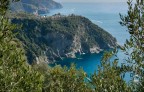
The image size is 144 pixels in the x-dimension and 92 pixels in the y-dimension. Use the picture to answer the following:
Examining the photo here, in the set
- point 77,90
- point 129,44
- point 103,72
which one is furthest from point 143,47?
point 77,90

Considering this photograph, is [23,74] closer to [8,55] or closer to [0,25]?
[8,55]

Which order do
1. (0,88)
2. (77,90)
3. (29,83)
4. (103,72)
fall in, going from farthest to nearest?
1. (77,90)
2. (103,72)
3. (29,83)
4. (0,88)

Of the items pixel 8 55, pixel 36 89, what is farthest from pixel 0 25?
pixel 36 89

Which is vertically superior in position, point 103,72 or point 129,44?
point 129,44

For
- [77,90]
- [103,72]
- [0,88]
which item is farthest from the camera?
[77,90]

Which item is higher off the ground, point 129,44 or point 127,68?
point 129,44

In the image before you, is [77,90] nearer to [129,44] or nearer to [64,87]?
[64,87]

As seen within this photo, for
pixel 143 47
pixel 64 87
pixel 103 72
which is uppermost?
pixel 143 47

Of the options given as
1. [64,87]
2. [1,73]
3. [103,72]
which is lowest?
[64,87]

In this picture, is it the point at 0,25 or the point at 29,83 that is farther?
the point at 29,83
